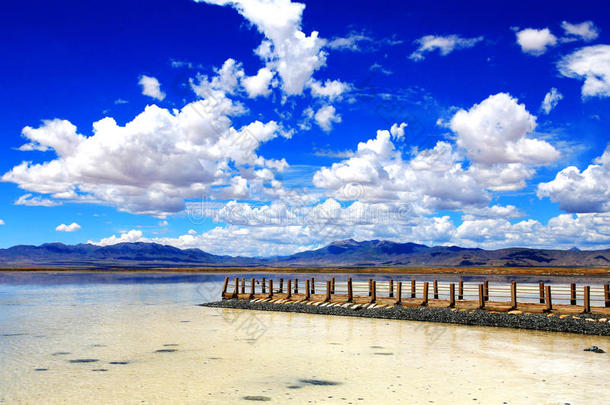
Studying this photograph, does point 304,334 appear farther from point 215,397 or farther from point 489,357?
point 215,397

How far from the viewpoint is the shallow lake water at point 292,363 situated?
581 inches

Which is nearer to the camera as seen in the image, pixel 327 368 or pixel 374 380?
pixel 374 380

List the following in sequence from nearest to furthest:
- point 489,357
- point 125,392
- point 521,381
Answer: point 125,392, point 521,381, point 489,357

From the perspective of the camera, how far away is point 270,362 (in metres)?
19.8

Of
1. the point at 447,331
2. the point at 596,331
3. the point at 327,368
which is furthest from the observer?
the point at 447,331

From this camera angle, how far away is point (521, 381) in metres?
16.2

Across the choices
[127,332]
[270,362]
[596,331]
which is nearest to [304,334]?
[270,362]

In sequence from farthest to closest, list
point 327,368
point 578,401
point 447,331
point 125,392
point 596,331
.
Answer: point 447,331, point 596,331, point 327,368, point 125,392, point 578,401

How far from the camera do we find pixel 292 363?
1962 cm

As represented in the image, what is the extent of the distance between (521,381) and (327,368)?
21.9ft

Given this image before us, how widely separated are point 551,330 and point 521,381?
1291cm

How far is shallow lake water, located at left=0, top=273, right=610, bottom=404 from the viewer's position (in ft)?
48.4

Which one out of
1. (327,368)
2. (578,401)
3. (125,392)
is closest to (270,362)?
(327,368)

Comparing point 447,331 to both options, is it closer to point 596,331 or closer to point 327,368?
point 596,331
